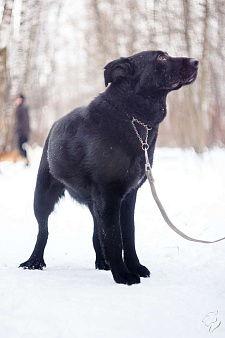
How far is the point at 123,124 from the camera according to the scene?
351cm

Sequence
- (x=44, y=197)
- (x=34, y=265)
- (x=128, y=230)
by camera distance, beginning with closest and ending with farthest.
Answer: (x=128, y=230) → (x=34, y=265) → (x=44, y=197)

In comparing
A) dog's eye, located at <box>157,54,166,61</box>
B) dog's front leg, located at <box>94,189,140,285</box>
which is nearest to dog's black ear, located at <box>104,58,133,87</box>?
dog's eye, located at <box>157,54,166,61</box>

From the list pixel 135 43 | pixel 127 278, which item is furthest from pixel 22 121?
pixel 127 278

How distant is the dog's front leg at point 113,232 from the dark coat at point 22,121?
11.2 m

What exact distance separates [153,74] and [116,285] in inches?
66.4

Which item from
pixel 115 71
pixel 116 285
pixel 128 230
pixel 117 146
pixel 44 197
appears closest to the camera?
pixel 116 285

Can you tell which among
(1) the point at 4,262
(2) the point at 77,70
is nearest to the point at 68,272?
(1) the point at 4,262

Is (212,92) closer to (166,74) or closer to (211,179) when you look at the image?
(211,179)

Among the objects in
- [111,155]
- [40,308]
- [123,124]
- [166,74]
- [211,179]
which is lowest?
[211,179]

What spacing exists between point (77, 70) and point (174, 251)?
3613 cm

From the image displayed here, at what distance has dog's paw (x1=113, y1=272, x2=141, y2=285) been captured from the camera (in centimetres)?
340

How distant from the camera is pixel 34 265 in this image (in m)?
4.00

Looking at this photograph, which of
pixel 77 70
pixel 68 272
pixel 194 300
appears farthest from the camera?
pixel 77 70

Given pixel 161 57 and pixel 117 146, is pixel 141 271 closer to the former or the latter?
pixel 117 146
